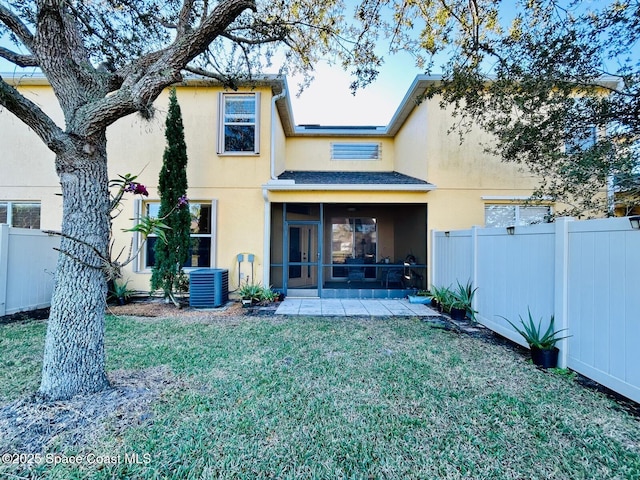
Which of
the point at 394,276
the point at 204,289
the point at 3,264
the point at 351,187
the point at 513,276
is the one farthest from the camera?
the point at 394,276

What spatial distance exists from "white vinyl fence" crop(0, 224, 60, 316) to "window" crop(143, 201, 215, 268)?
213cm

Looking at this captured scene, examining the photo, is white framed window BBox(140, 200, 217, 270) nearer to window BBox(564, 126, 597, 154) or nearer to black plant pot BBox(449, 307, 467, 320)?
black plant pot BBox(449, 307, 467, 320)

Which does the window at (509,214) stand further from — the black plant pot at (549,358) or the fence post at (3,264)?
the fence post at (3,264)

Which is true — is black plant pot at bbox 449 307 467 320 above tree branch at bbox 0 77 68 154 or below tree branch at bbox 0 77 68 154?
below

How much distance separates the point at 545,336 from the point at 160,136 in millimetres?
10163

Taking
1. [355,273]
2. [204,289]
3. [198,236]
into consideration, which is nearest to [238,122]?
[198,236]

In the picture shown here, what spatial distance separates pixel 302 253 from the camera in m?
10.3

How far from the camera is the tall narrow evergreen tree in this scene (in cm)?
737

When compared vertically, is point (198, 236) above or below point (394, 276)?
above

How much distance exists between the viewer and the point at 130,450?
7.57ft

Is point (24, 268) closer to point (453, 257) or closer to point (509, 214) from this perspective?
point (453, 257)

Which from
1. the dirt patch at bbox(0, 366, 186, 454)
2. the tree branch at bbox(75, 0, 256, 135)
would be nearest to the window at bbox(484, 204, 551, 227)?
the tree branch at bbox(75, 0, 256, 135)

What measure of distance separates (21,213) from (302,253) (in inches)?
335

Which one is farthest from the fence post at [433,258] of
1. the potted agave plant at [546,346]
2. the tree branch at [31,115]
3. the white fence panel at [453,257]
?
the tree branch at [31,115]
